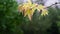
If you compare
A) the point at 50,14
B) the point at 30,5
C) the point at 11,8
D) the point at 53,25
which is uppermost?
the point at 30,5

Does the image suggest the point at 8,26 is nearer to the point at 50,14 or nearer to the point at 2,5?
the point at 2,5

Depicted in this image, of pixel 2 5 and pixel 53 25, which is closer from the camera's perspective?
pixel 2 5

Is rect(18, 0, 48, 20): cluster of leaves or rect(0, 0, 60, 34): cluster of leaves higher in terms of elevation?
rect(18, 0, 48, 20): cluster of leaves

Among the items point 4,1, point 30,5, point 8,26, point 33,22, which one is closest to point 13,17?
point 8,26

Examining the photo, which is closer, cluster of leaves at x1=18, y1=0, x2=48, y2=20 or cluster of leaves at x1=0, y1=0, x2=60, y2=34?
cluster of leaves at x1=18, y1=0, x2=48, y2=20

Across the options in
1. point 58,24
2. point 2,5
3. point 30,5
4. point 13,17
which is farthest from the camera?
point 58,24

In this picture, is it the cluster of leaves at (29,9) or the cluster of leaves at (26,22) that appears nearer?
the cluster of leaves at (29,9)

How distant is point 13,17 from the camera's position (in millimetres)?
2434

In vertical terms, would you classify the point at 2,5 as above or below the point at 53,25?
above

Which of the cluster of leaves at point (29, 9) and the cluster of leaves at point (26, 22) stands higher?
the cluster of leaves at point (29, 9)

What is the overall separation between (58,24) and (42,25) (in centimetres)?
30

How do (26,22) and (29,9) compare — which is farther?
(26,22)

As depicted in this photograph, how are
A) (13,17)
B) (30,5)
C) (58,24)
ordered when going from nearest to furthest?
(30,5)
(13,17)
(58,24)

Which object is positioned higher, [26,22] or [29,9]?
[29,9]
